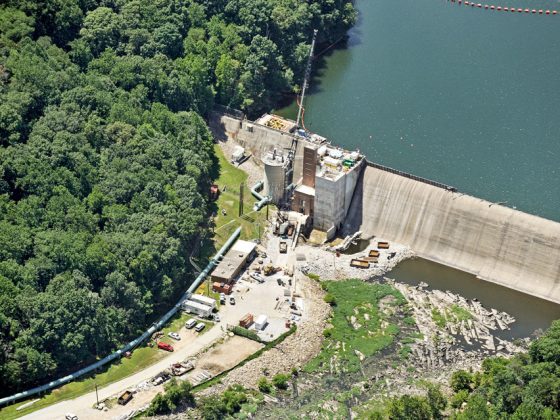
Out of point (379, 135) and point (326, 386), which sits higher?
point (379, 135)

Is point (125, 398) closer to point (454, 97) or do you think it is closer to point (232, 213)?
point (232, 213)

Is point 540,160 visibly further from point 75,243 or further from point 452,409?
point 75,243

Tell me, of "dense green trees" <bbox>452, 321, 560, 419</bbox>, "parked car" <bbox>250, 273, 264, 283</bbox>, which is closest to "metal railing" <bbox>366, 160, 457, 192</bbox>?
"parked car" <bbox>250, 273, 264, 283</bbox>

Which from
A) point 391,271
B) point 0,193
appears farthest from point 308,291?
Answer: point 0,193

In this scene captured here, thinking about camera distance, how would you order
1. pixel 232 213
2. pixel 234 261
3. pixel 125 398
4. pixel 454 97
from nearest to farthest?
1. pixel 125 398
2. pixel 234 261
3. pixel 232 213
4. pixel 454 97

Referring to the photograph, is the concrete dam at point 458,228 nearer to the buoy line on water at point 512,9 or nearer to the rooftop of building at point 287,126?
the rooftop of building at point 287,126

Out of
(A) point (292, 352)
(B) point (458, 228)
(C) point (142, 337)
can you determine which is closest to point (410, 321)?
(A) point (292, 352)

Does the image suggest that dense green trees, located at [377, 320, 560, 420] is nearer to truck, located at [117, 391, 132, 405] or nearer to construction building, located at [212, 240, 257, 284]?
truck, located at [117, 391, 132, 405]
